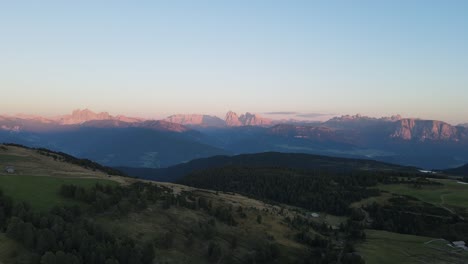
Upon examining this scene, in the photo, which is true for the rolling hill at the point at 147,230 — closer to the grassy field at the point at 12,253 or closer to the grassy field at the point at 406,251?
the grassy field at the point at 12,253

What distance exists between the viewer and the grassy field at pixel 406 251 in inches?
4776

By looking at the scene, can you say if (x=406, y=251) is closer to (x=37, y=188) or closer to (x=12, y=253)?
(x=37, y=188)

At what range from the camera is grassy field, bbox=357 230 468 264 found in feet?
398

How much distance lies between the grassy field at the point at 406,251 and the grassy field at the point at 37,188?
82.8 m

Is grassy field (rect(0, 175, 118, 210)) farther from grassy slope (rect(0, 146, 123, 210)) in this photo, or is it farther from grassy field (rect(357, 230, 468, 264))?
grassy field (rect(357, 230, 468, 264))

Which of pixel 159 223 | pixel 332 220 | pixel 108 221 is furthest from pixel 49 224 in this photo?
pixel 332 220

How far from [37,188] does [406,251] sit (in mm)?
106483

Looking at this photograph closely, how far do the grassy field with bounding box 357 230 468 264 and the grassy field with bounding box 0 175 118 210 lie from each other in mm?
82750

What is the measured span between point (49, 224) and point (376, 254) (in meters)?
89.0

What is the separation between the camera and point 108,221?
106 m

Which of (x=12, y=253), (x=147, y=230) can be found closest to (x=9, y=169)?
(x=147, y=230)

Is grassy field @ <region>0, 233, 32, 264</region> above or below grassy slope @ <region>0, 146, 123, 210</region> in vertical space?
below

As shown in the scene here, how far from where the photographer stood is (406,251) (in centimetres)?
13100

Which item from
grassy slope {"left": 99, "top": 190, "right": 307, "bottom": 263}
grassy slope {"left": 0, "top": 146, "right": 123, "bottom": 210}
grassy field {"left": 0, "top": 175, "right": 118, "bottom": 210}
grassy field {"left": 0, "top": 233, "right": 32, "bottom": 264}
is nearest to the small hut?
grassy slope {"left": 0, "top": 146, "right": 123, "bottom": 210}
